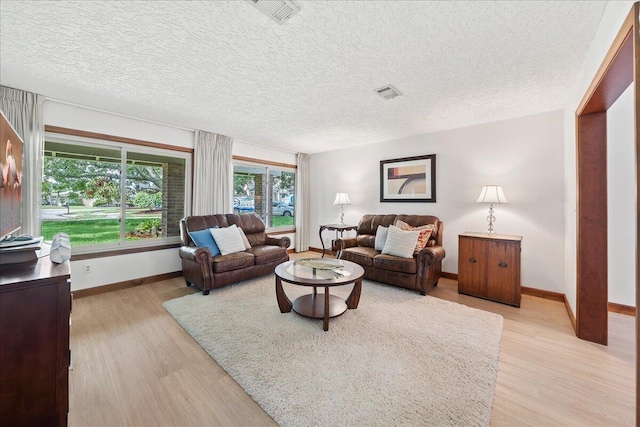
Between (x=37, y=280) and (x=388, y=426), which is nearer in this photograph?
(x=37, y=280)

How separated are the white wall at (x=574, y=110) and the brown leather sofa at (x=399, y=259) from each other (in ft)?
4.29

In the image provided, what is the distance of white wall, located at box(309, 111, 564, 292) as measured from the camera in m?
3.25

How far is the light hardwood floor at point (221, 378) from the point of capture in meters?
1.46

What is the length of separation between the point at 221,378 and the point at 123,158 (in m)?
3.44

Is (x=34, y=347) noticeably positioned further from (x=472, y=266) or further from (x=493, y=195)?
(x=493, y=195)

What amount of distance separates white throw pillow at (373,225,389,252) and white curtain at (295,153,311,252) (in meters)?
2.45

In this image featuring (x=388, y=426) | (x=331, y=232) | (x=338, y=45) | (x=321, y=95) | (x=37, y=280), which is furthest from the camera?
(x=331, y=232)

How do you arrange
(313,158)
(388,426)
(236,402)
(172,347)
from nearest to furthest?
(388,426) → (236,402) → (172,347) → (313,158)

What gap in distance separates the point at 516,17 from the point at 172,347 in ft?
11.6

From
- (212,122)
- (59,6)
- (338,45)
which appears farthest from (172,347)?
(212,122)

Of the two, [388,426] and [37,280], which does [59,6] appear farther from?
[388,426]

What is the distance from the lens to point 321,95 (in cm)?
284

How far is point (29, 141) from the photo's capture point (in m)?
2.79

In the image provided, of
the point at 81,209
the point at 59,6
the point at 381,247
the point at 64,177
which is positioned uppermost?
the point at 59,6
